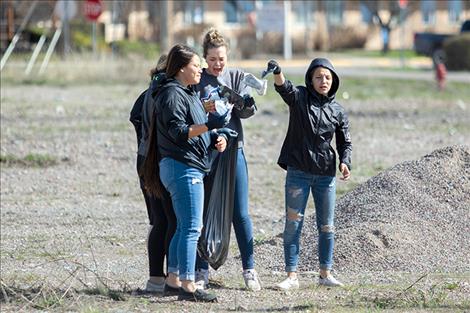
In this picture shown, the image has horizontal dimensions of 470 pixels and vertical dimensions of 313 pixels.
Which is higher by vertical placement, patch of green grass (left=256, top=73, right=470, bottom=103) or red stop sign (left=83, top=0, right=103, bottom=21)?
red stop sign (left=83, top=0, right=103, bottom=21)

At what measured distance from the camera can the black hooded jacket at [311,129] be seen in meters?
8.03

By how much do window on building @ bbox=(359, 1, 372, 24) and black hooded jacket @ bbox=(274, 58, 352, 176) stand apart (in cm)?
4709

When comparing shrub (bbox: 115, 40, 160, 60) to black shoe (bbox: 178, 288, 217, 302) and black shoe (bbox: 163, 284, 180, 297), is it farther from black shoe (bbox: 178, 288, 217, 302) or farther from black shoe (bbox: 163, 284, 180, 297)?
black shoe (bbox: 178, 288, 217, 302)

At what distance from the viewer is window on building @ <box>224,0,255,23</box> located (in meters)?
50.4

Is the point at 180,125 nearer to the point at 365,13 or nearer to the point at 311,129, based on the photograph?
the point at 311,129

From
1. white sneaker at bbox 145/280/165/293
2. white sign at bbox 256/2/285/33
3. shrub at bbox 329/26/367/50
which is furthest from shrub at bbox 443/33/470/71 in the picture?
white sneaker at bbox 145/280/165/293

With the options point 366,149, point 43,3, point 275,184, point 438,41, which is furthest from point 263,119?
point 438,41

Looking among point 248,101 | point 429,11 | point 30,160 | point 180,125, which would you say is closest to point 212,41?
point 248,101

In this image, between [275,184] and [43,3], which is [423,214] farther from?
[43,3]

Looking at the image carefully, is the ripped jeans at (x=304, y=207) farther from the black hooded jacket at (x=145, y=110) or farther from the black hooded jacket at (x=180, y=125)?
the black hooded jacket at (x=145, y=110)

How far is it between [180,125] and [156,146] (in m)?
0.36

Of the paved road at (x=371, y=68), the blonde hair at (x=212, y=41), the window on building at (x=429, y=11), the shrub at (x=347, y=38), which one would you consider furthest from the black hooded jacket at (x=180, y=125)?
the window on building at (x=429, y=11)

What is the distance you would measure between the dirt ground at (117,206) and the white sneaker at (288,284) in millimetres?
64

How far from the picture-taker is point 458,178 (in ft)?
32.8
